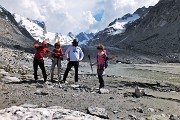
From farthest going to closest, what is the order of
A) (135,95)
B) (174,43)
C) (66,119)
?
(174,43) < (135,95) < (66,119)

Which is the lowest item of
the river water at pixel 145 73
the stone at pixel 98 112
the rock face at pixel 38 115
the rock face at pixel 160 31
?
the stone at pixel 98 112

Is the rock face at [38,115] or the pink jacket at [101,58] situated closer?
the rock face at [38,115]

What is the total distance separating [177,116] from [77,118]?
13.7 ft

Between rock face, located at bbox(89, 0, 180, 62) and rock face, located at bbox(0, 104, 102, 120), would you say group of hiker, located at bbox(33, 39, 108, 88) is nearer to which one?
rock face, located at bbox(0, 104, 102, 120)

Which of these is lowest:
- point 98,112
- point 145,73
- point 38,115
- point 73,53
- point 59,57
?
point 98,112

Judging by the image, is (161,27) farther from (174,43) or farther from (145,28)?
(174,43)

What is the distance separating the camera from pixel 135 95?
48.6 ft

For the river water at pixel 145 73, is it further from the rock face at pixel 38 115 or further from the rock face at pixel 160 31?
the rock face at pixel 160 31

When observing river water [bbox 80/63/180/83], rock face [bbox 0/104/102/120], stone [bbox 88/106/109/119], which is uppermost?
river water [bbox 80/63/180/83]

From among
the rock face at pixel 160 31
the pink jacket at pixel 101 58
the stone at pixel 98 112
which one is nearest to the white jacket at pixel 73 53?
the pink jacket at pixel 101 58

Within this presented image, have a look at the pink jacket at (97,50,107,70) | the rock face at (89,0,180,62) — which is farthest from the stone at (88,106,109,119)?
the rock face at (89,0,180,62)

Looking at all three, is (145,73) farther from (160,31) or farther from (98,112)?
(160,31)

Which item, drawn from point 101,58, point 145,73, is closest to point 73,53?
point 101,58

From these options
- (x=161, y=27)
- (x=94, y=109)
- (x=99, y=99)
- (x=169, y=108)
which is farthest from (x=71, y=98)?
(x=161, y=27)
